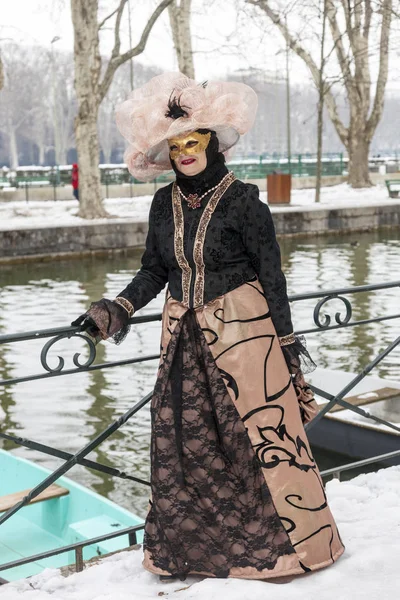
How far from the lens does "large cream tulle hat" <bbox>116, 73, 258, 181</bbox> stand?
3.01 meters

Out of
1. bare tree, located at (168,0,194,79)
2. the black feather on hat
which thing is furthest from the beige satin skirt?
bare tree, located at (168,0,194,79)

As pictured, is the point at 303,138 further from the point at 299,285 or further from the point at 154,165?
the point at 154,165

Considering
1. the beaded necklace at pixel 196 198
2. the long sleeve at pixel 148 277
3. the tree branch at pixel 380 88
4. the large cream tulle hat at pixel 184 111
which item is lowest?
the long sleeve at pixel 148 277

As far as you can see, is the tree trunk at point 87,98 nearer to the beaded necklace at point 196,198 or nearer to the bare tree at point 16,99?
the beaded necklace at point 196,198

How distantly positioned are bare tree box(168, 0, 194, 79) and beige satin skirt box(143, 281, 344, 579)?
21.8 metres

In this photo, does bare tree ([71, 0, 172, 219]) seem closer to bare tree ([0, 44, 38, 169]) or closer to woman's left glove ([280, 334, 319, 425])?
woman's left glove ([280, 334, 319, 425])

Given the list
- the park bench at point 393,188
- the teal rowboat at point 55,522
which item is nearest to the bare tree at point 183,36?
the park bench at point 393,188

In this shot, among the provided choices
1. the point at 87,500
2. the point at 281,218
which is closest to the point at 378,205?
the point at 281,218

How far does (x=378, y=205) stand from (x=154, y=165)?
18.3 m

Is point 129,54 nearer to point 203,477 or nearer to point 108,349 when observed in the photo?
point 108,349

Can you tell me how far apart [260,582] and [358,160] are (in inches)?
1069

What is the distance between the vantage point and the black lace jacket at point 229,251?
116 inches

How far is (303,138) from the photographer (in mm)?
101312

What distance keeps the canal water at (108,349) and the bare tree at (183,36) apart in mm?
8574
